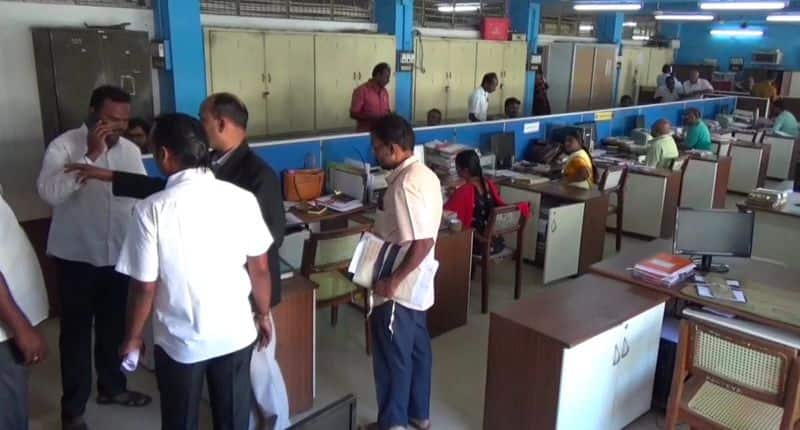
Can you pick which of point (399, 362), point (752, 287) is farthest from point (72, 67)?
point (752, 287)

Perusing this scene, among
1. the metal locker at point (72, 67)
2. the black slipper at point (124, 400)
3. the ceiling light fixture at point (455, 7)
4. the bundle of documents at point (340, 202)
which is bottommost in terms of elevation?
the black slipper at point (124, 400)

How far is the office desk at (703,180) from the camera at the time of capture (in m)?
6.27

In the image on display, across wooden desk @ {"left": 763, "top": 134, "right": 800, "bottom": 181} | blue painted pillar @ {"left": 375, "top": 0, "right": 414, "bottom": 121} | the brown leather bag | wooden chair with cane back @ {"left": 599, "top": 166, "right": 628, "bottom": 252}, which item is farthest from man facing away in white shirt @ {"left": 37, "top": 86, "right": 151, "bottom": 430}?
wooden desk @ {"left": 763, "top": 134, "right": 800, "bottom": 181}

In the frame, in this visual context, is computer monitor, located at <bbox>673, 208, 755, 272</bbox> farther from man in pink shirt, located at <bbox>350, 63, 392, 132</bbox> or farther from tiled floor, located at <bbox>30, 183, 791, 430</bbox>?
man in pink shirt, located at <bbox>350, 63, 392, 132</bbox>

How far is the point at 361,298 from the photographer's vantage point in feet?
12.0

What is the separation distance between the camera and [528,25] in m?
9.52

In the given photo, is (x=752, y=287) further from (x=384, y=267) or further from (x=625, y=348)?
(x=384, y=267)

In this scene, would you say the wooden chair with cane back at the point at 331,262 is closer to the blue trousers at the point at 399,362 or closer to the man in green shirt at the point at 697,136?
the blue trousers at the point at 399,362

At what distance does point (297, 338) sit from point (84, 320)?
2.83 feet

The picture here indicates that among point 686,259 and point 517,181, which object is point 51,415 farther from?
point 517,181

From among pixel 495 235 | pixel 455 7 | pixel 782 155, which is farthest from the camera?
pixel 455 7

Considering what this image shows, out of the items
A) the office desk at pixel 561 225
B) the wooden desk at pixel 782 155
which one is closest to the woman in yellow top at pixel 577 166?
the office desk at pixel 561 225

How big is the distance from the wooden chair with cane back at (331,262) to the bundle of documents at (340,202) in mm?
734

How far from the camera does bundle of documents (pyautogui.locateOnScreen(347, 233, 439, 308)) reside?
2.40 m
